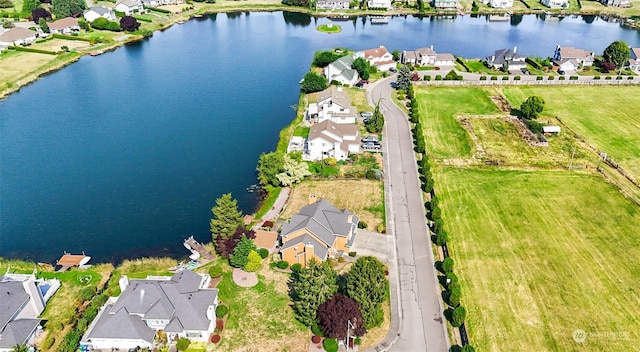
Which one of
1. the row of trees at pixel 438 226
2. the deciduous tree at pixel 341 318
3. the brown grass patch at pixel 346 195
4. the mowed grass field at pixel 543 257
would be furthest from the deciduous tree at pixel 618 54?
the deciduous tree at pixel 341 318

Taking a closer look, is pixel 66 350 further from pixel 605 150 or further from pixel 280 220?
pixel 605 150

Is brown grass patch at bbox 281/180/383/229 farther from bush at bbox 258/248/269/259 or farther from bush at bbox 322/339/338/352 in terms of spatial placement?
bush at bbox 322/339/338/352

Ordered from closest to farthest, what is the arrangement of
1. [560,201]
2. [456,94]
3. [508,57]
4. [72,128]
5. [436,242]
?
[436,242]
[560,201]
[72,128]
[456,94]
[508,57]

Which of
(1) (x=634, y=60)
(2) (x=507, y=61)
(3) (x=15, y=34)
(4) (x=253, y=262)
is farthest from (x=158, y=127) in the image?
(1) (x=634, y=60)

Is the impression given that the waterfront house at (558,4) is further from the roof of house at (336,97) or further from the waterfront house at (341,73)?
the roof of house at (336,97)

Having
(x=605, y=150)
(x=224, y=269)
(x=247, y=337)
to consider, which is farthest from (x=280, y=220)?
(x=605, y=150)

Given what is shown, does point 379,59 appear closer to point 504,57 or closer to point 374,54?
point 374,54
